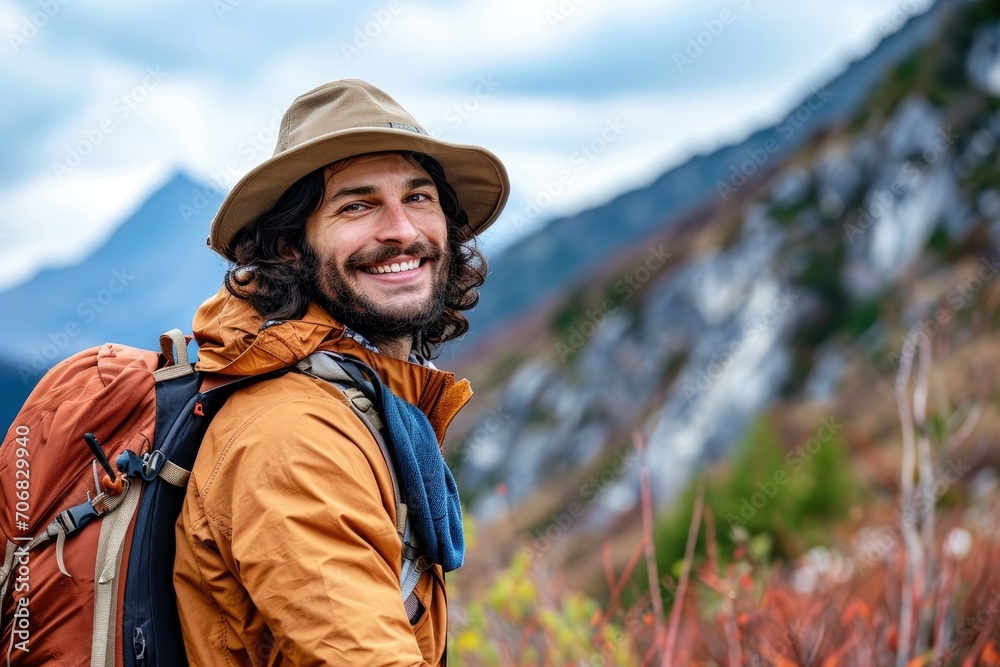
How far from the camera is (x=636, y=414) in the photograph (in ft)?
111

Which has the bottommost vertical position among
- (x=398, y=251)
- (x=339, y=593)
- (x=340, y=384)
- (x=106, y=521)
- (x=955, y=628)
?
(x=955, y=628)

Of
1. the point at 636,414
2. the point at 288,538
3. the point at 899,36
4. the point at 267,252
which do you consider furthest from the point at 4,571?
the point at 899,36

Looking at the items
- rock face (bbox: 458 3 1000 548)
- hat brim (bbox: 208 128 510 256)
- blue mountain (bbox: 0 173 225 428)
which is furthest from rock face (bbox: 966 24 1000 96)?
hat brim (bbox: 208 128 510 256)

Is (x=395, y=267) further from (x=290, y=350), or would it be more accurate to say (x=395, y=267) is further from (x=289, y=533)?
(x=289, y=533)

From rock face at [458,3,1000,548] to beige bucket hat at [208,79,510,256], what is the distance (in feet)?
78.8

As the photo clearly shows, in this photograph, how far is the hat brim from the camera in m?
1.96

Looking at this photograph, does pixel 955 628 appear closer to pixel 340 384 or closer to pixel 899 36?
pixel 340 384

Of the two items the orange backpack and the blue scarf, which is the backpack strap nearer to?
the blue scarf

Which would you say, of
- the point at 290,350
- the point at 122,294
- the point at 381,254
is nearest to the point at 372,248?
the point at 381,254

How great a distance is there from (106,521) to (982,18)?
36034mm

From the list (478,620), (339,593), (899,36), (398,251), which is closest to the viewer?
(339,593)

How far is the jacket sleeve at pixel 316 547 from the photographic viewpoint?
4.74 ft

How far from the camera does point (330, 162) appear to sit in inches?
79.4

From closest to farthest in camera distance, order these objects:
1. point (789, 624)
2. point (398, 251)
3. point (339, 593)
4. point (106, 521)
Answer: point (339, 593) → point (106, 521) → point (398, 251) → point (789, 624)
